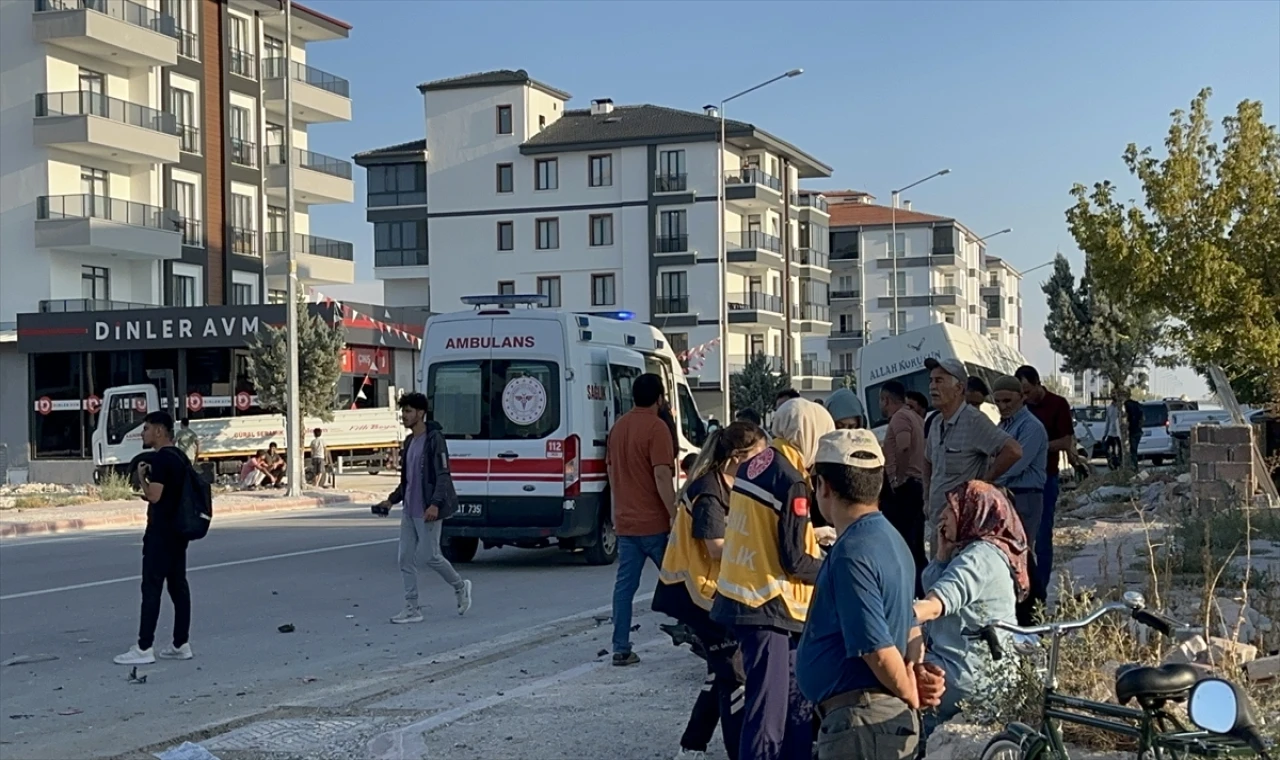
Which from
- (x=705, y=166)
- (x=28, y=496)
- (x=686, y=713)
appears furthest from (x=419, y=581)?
(x=705, y=166)

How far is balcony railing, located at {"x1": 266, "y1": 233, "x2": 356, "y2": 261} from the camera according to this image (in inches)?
2076

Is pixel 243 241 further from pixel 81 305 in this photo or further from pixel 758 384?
pixel 758 384

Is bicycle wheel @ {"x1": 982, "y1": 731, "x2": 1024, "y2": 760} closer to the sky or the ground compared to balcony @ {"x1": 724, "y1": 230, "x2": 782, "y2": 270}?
closer to the ground

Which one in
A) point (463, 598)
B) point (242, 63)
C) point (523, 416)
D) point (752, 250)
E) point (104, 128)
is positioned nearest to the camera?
point (463, 598)

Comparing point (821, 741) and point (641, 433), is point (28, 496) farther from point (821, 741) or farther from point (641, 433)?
point (821, 741)

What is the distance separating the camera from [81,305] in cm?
4469

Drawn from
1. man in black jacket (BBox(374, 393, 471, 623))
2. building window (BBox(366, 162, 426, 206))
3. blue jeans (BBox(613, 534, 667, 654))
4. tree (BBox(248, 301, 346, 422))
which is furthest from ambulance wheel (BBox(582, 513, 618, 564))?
building window (BBox(366, 162, 426, 206))

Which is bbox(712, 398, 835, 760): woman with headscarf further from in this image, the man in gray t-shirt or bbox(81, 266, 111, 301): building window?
bbox(81, 266, 111, 301): building window

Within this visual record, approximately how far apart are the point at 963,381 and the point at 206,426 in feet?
104

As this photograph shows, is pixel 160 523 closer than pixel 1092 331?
Yes

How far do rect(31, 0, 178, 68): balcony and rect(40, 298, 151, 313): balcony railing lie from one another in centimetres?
799

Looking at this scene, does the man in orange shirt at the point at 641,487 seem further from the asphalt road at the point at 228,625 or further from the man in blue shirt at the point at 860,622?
the man in blue shirt at the point at 860,622

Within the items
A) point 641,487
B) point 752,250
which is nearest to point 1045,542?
point 641,487

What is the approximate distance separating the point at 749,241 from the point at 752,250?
985mm
